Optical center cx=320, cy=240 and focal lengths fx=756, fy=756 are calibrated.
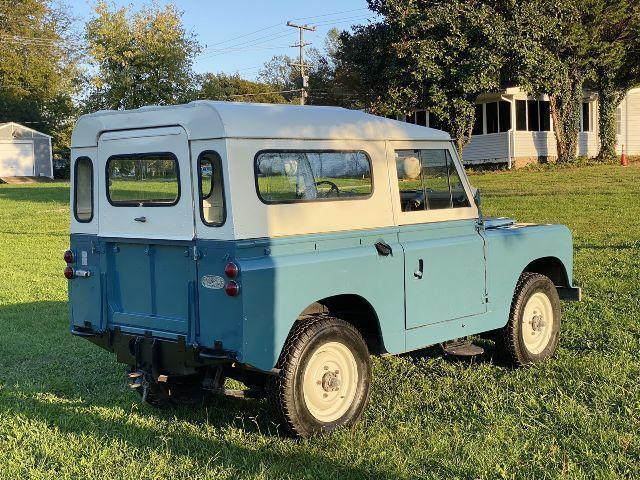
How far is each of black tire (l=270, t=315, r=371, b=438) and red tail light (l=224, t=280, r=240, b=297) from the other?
535 mm

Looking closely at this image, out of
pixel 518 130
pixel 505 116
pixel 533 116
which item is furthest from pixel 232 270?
pixel 533 116

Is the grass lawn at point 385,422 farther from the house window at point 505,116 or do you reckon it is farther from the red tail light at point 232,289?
the house window at point 505,116

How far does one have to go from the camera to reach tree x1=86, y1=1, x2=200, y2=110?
3862 centimetres

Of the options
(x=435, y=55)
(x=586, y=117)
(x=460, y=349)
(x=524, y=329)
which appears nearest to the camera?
(x=460, y=349)

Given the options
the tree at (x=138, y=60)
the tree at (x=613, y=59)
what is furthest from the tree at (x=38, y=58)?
the tree at (x=613, y=59)

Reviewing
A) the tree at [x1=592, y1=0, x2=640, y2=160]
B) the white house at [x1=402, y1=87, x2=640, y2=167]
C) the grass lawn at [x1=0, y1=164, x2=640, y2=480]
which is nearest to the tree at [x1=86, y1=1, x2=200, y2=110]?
the white house at [x1=402, y1=87, x2=640, y2=167]

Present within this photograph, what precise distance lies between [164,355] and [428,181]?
2.39m

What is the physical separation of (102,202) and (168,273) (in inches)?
34.6

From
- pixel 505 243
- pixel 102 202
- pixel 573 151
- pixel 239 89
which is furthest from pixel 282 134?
pixel 239 89

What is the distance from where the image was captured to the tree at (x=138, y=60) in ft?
127

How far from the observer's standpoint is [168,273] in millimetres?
4973

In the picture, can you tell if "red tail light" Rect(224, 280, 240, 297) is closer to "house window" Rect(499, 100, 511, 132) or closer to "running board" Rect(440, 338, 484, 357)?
"running board" Rect(440, 338, 484, 357)

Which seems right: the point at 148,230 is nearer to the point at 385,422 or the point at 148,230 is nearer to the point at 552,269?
the point at 385,422

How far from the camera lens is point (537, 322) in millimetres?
6547
